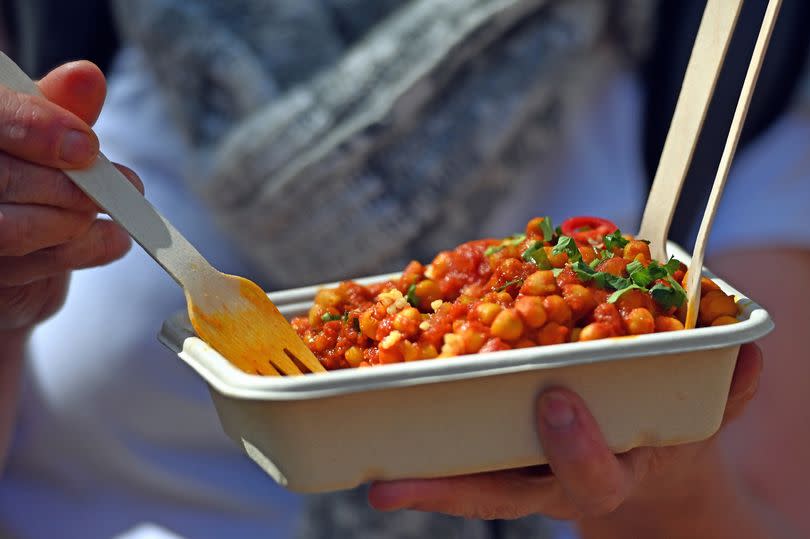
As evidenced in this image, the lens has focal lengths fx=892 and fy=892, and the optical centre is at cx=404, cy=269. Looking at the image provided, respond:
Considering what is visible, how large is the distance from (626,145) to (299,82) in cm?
64

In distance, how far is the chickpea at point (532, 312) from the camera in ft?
3.10

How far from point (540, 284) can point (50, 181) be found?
56 centimetres

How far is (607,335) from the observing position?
944mm

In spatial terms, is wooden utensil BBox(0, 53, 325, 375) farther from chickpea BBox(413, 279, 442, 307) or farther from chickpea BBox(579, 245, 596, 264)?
chickpea BBox(579, 245, 596, 264)

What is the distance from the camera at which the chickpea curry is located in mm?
955

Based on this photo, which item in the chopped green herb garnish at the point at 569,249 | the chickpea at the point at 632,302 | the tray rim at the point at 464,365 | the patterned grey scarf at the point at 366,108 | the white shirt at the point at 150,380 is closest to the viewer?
the tray rim at the point at 464,365

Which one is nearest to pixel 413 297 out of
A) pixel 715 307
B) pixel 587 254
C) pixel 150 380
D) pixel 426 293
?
pixel 426 293

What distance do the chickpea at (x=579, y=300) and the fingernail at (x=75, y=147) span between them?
551 millimetres

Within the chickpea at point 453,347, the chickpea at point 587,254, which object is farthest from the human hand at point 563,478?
the chickpea at point 587,254

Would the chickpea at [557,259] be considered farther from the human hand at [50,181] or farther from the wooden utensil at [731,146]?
the human hand at [50,181]

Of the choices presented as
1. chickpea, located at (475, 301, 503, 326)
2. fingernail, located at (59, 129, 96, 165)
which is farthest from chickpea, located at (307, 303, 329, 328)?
fingernail, located at (59, 129, 96, 165)

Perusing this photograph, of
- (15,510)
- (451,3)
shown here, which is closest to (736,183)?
(451,3)

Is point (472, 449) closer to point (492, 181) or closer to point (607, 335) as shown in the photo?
point (607, 335)

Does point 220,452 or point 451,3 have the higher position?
point 451,3
